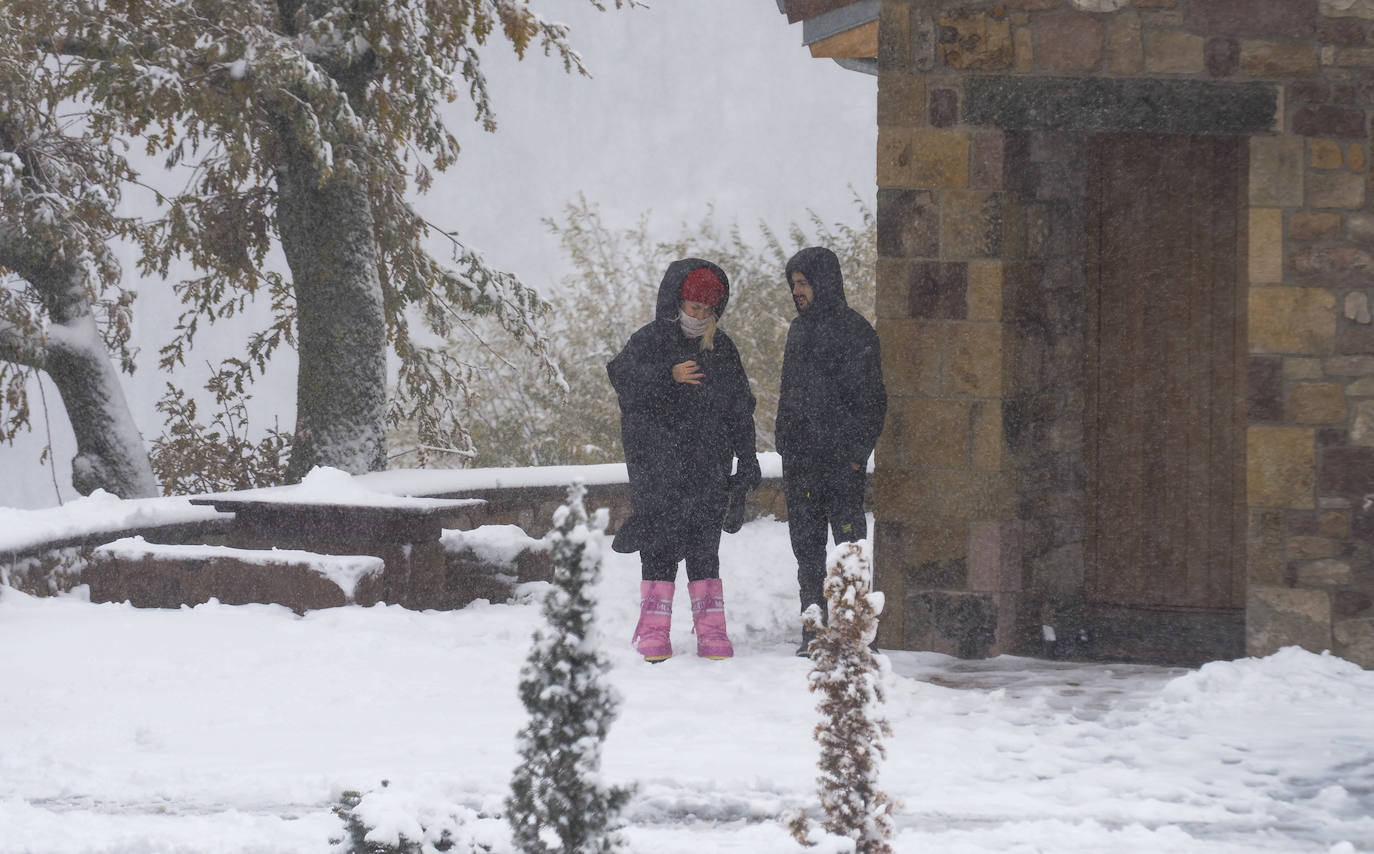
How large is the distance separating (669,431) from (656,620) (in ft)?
2.72

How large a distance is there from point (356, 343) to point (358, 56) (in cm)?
205

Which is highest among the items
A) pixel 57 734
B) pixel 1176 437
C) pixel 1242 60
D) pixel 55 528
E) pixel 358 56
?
pixel 358 56

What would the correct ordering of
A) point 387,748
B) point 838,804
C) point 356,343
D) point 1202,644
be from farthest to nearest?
point 356,343 → point 1202,644 → point 387,748 → point 838,804

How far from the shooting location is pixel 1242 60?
246 inches

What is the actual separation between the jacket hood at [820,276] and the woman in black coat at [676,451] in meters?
0.34

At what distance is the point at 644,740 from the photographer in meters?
4.80

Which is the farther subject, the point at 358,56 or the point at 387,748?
the point at 358,56

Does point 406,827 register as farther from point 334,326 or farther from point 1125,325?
point 334,326

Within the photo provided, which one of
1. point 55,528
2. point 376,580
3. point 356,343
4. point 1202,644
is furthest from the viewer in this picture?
point 356,343

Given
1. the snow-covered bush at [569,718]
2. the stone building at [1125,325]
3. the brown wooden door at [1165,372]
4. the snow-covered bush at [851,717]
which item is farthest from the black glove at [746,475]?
the snow-covered bush at [569,718]

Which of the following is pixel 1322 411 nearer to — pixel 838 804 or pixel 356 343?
pixel 838 804

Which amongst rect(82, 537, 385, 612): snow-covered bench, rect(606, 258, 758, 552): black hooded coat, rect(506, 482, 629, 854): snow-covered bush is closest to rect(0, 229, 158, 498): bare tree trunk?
rect(82, 537, 385, 612): snow-covered bench

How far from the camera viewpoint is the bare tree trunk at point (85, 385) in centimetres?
1255

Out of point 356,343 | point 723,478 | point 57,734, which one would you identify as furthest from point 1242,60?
point 356,343
